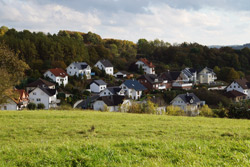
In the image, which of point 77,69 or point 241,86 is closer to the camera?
point 241,86

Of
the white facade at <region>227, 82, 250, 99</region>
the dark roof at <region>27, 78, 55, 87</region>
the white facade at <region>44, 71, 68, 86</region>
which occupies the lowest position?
the white facade at <region>227, 82, 250, 99</region>

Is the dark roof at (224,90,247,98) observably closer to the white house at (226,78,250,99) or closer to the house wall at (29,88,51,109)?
the white house at (226,78,250,99)

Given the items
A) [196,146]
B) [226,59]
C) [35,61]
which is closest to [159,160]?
[196,146]

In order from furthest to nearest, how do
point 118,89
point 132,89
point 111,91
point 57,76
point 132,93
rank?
point 57,76
point 132,93
point 132,89
point 118,89
point 111,91

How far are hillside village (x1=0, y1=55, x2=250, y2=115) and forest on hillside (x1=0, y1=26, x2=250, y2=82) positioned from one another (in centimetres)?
534

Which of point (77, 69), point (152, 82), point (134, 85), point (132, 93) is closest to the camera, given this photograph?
point (132, 93)

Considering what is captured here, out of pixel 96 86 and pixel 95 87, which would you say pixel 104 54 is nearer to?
pixel 95 87

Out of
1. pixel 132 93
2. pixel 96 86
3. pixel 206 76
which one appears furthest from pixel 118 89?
pixel 206 76

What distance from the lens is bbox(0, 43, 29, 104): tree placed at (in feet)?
62.8

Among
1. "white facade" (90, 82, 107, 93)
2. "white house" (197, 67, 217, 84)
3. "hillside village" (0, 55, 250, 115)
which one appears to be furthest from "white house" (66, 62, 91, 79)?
"white house" (197, 67, 217, 84)

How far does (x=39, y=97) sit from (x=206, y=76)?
5159 cm

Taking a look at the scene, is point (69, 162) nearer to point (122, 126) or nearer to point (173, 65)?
point (122, 126)

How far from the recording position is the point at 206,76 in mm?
78562

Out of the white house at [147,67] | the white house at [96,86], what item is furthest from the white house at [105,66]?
the white house at [96,86]
